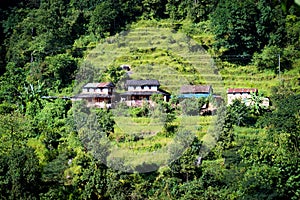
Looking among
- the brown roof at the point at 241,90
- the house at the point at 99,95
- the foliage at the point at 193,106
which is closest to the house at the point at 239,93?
the brown roof at the point at 241,90

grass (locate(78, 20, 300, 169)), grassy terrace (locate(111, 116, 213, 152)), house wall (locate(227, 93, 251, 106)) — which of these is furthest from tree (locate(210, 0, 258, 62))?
grassy terrace (locate(111, 116, 213, 152))

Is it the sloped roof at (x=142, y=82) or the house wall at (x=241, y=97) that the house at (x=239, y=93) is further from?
the sloped roof at (x=142, y=82)

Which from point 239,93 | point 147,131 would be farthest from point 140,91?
point 239,93

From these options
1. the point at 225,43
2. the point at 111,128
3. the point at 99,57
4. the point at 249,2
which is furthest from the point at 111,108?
the point at 249,2

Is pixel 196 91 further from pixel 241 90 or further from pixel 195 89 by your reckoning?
pixel 241 90

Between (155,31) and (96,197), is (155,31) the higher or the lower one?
the higher one

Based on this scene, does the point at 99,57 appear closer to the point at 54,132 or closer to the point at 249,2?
the point at 54,132
